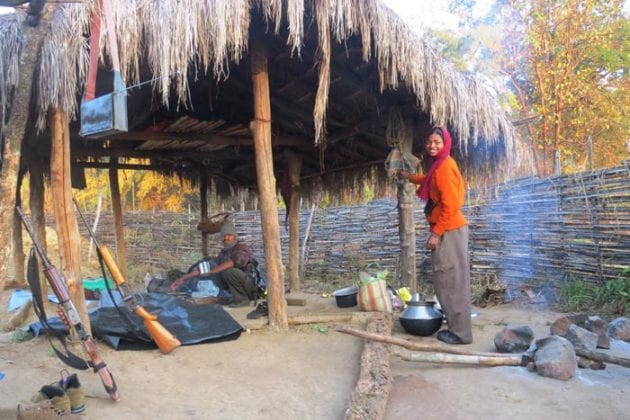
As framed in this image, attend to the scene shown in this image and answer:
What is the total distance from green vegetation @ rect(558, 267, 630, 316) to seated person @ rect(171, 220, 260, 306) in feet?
12.3

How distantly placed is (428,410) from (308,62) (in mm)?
3544

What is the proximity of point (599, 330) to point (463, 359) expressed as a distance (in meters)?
1.33

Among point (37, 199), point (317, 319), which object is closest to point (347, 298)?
point (317, 319)

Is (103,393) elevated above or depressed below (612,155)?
below

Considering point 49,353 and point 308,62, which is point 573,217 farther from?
point 49,353

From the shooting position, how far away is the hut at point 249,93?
3.46 meters

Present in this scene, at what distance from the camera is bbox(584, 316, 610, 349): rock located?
3.85 metres

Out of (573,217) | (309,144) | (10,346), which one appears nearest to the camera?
(10,346)

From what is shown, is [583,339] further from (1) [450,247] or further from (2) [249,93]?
(2) [249,93]

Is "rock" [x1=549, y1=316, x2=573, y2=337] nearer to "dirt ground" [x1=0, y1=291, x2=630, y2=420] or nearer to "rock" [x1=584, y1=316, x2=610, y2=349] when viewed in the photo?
"rock" [x1=584, y1=316, x2=610, y2=349]

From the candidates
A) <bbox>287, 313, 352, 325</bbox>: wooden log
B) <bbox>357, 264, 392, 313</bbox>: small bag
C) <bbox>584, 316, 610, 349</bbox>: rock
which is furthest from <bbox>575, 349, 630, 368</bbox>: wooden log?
<bbox>287, 313, 352, 325</bbox>: wooden log

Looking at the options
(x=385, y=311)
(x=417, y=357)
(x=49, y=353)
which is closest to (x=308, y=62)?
(x=385, y=311)

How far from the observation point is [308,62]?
5078mm

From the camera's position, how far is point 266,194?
448 cm
